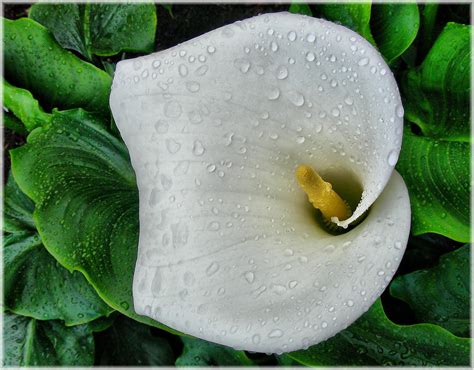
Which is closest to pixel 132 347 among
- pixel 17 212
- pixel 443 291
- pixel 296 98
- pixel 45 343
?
pixel 45 343

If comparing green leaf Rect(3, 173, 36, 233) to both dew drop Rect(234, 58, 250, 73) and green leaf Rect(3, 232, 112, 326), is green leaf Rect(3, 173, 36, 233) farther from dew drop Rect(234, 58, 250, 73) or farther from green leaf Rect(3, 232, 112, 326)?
dew drop Rect(234, 58, 250, 73)

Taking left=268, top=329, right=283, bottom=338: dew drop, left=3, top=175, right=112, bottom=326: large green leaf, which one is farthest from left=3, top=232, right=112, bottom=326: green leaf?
left=268, top=329, right=283, bottom=338: dew drop

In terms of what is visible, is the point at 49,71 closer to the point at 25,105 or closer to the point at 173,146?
the point at 25,105

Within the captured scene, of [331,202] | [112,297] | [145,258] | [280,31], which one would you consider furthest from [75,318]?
[280,31]

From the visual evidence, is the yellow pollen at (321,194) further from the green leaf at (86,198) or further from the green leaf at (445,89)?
the green leaf at (86,198)

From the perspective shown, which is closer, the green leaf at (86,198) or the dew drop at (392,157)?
the dew drop at (392,157)

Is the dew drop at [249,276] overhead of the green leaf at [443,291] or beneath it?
overhead

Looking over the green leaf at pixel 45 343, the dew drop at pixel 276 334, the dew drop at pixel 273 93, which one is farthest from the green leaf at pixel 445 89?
the green leaf at pixel 45 343

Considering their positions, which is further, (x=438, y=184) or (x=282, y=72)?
(x=438, y=184)
